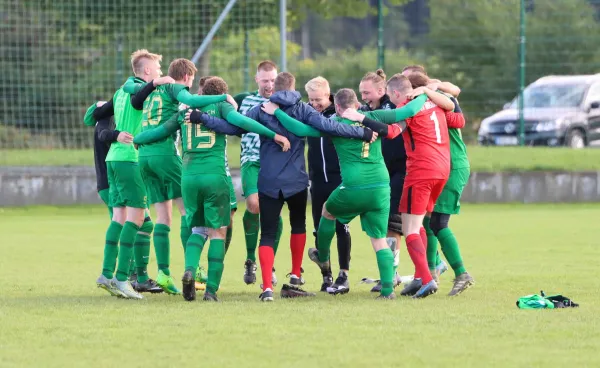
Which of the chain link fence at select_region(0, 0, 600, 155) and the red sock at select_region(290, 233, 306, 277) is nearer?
the red sock at select_region(290, 233, 306, 277)

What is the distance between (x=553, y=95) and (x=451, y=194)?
51.8 ft

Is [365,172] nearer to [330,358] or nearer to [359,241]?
[330,358]

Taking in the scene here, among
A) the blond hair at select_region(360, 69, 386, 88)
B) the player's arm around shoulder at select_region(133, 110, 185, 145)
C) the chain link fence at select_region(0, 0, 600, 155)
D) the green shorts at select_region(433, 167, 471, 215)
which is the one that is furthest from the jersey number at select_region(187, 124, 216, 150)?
the chain link fence at select_region(0, 0, 600, 155)

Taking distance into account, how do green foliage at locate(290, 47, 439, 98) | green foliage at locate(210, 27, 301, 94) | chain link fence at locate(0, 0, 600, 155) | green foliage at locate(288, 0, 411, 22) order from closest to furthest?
green foliage at locate(210, 27, 301, 94)
chain link fence at locate(0, 0, 600, 155)
green foliage at locate(288, 0, 411, 22)
green foliage at locate(290, 47, 439, 98)

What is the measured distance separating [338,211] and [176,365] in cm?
326

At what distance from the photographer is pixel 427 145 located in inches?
392

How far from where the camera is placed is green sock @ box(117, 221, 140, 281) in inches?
396

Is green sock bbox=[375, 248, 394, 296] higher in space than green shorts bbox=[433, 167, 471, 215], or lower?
lower

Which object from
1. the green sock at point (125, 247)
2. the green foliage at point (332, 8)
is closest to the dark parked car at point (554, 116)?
the green foliage at point (332, 8)

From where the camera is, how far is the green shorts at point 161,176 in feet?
33.4

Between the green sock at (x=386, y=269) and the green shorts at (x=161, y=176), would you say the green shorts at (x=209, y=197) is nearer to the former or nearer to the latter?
the green shorts at (x=161, y=176)

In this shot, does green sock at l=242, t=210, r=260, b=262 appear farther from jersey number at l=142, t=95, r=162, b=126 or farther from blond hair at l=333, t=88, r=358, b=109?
blond hair at l=333, t=88, r=358, b=109

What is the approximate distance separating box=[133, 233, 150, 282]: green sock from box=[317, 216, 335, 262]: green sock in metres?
1.51

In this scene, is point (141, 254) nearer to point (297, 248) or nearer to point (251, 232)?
point (251, 232)
